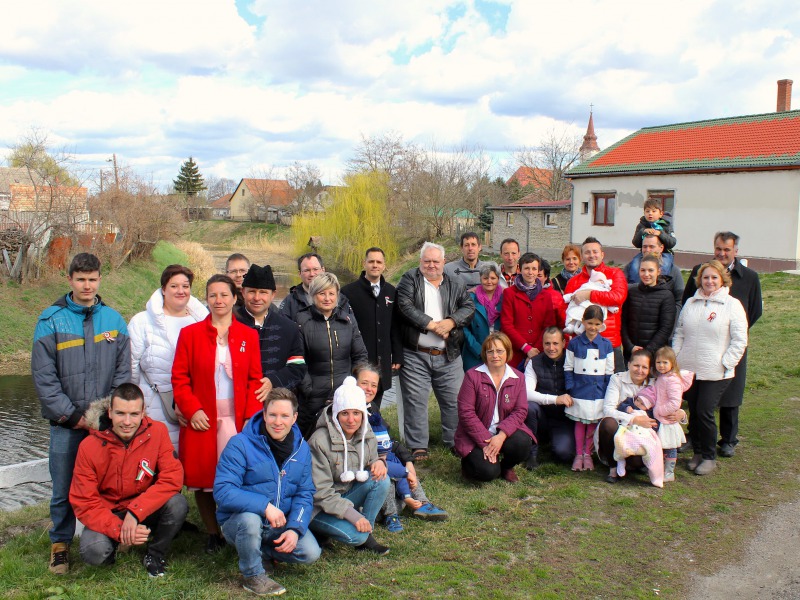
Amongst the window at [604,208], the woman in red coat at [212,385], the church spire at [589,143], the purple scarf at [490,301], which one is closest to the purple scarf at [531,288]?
the purple scarf at [490,301]

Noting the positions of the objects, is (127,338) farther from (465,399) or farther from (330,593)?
(465,399)

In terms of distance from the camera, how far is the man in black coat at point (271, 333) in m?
4.37

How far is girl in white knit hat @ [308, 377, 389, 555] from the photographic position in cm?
388

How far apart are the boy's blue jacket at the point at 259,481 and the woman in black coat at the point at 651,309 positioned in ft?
10.8

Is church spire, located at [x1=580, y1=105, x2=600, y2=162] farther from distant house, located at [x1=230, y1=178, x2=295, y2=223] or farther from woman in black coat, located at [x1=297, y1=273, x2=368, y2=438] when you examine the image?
woman in black coat, located at [x1=297, y1=273, x2=368, y2=438]

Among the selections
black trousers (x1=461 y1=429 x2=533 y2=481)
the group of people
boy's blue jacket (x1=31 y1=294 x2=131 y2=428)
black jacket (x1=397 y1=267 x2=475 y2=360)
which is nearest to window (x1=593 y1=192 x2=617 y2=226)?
the group of people

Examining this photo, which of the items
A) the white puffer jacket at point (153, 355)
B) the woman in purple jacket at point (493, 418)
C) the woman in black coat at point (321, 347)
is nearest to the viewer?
the white puffer jacket at point (153, 355)

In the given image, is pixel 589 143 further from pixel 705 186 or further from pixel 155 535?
pixel 155 535

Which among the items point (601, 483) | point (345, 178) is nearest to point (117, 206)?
point (345, 178)

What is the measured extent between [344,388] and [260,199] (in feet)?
250

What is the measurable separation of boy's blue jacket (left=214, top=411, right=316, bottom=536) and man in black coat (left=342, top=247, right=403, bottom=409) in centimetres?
187

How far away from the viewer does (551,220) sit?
3228cm

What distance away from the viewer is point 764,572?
3.74m

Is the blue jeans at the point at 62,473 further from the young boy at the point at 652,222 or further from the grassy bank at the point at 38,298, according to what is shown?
the grassy bank at the point at 38,298
